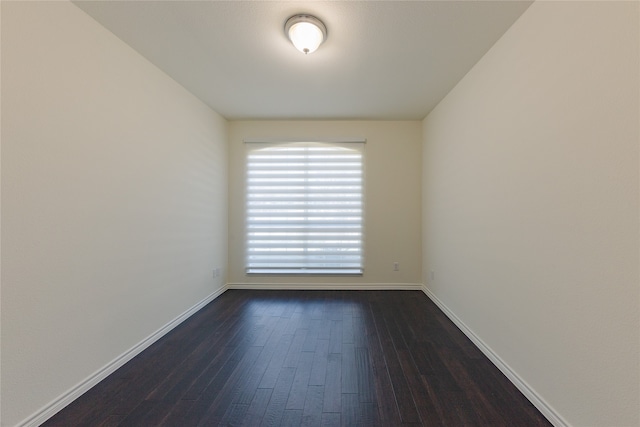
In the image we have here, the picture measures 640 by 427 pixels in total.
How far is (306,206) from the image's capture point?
12.5 feet

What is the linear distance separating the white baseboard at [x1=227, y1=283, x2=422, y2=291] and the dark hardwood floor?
955mm

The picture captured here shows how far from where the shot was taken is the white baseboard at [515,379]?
143 cm

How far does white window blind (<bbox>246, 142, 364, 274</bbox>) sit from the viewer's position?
150 inches

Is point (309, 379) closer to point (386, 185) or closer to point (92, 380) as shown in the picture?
point (92, 380)

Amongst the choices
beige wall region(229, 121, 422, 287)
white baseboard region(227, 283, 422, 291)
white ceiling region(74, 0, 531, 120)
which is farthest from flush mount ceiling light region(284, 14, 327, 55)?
white baseboard region(227, 283, 422, 291)

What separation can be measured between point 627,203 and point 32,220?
9.68 ft

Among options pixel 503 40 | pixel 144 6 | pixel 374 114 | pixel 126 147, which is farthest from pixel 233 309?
pixel 503 40

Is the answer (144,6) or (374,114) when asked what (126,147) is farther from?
(374,114)

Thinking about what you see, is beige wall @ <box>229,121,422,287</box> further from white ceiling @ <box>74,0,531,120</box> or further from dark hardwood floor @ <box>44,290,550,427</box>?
dark hardwood floor @ <box>44,290,550,427</box>

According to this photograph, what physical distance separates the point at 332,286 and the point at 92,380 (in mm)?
2739

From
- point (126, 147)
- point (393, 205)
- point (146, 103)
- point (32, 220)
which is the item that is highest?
point (146, 103)

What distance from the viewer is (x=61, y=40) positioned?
157 centimetres

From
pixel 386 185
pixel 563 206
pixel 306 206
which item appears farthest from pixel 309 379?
pixel 386 185

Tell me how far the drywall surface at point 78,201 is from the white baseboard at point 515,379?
2.88 m
